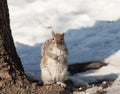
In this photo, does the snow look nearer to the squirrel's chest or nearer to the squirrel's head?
the squirrel's chest

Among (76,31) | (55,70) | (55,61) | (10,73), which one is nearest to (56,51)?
(55,61)

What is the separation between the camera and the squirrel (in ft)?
25.5

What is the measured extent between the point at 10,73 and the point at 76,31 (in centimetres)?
446

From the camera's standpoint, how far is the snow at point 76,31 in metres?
8.86

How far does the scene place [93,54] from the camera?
32.5 ft

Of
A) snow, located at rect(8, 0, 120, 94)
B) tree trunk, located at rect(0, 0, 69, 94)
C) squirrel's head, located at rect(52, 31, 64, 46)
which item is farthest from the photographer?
snow, located at rect(8, 0, 120, 94)

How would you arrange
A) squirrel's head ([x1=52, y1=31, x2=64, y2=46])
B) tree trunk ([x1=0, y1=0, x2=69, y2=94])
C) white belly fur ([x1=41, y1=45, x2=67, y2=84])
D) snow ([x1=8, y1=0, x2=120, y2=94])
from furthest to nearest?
snow ([x1=8, y1=0, x2=120, y2=94]) → white belly fur ([x1=41, y1=45, x2=67, y2=84]) → squirrel's head ([x1=52, y1=31, x2=64, y2=46]) → tree trunk ([x1=0, y1=0, x2=69, y2=94])

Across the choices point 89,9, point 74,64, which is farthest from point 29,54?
point 89,9

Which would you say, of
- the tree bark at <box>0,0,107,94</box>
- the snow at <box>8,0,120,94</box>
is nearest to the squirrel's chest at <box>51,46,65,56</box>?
the tree bark at <box>0,0,107,94</box>

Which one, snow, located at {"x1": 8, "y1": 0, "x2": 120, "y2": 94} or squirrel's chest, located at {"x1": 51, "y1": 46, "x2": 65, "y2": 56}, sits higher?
snow, located at {"x1": 8, "y1": 0, "x2": 120, "y2": 94}

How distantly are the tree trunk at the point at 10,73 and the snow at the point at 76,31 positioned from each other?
667mm

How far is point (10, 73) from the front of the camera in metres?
7.38

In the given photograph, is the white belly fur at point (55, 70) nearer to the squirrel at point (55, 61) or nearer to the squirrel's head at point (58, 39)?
the squirrel at point (55, 61)

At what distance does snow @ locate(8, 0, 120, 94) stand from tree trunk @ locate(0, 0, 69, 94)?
0.67 meters
